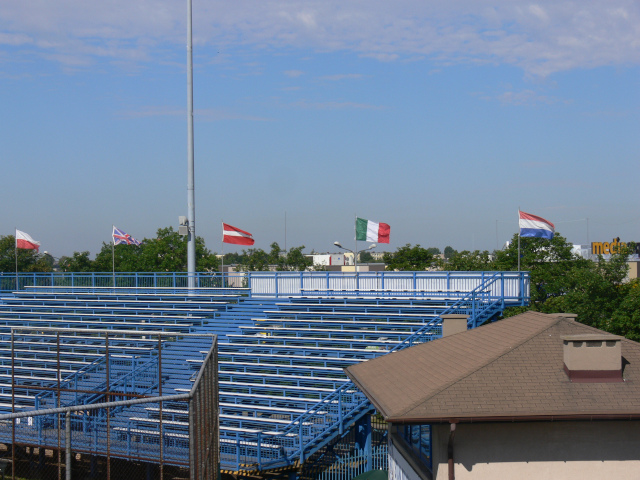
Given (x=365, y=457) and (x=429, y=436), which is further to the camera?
(x=365, y=457)

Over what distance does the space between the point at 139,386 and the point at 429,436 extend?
9.25 metres

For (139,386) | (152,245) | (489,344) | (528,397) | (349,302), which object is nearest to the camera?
(528,397)

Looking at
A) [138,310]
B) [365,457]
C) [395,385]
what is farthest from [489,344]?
[138,310]

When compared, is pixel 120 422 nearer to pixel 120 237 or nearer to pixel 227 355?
pixel 227 355

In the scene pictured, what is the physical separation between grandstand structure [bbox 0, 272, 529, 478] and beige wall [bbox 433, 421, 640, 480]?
4470mm

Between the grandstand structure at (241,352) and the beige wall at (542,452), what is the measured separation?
4470mm

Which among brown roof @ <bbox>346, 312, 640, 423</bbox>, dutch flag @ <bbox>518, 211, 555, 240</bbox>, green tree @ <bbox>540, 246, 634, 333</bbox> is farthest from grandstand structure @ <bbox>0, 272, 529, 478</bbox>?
dutch flag @ <bbox>518, 211, 555, 240</bbox>

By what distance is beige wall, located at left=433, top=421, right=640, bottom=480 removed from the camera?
876 cm

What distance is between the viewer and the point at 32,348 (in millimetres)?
21719

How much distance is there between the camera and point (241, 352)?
19.1 metres

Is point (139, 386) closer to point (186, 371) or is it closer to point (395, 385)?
point (186, 371)

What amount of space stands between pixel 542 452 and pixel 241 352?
11.6 metres

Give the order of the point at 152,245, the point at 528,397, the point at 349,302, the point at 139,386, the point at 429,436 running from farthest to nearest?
the point at 152,245, the point at 349,302, the point at 139,386, the point at 429,436, the point at 528,397

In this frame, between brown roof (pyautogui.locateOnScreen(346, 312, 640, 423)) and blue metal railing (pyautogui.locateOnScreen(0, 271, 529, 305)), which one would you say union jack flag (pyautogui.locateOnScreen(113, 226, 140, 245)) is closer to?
blue metal railing (pyautogui.locateOnScreen(0, 271, 529, 305))
